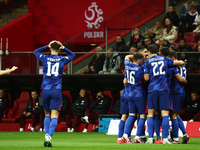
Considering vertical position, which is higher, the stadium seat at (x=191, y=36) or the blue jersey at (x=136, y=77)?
the stadium seat at (x=191, y=36)

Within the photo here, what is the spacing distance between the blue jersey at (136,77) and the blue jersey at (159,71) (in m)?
0.29

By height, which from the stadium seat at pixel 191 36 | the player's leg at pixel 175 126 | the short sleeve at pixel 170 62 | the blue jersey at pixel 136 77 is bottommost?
the player's leg at pixel 175 126

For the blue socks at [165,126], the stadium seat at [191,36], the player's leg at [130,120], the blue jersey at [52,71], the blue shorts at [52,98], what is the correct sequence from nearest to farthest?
the blue shorts at [52,98]
the blue jersey at [52,71]
the blue socks at [165,126]
the player's leg at [130,120]
the stadium seat at [191,36]

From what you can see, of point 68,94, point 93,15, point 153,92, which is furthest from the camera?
point 93,15

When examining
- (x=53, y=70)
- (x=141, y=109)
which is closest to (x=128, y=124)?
(x=141, y=109)

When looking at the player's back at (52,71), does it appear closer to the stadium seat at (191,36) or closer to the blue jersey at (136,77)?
the blue jersey at (136,77)

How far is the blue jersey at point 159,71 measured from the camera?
10227mm

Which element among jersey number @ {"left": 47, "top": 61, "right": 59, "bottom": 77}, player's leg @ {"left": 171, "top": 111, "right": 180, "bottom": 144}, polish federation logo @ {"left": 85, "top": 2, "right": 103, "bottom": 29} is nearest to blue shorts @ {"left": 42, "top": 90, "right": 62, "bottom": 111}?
jersey number @ {"left": 47, "top": 61, "right": 59, "bottom": 77}

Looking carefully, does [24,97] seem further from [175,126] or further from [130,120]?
[175,126]

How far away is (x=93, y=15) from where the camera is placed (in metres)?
23.5

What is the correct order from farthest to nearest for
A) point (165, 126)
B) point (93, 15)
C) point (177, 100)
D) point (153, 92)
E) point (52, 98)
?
point (93, 15), point (177, 100), point (153, 92), point (165, 126), point (52, 98)

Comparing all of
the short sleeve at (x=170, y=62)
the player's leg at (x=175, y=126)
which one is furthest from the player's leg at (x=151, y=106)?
the short sleeve at (x=170, y=62)

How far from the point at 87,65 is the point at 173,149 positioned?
943cm

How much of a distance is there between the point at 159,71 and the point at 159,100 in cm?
61
